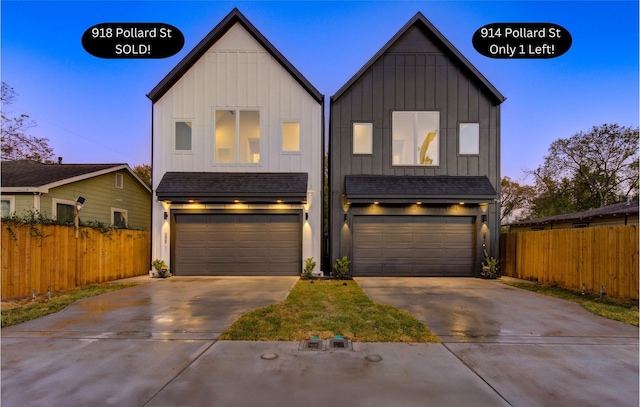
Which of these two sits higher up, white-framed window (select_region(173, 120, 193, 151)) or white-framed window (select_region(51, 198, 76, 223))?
white-framed window (select_region(173, 120, 193, 151))

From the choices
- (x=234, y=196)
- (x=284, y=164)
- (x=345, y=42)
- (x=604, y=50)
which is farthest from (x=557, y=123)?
(x=234, y=196)

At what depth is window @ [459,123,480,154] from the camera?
39.0 feet

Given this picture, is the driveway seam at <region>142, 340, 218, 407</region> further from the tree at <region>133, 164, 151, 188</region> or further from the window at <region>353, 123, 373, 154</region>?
the tree at <region>133, 164, 151, 188</region>

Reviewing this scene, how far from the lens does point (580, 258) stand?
8688mm

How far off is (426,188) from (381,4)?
5670mm

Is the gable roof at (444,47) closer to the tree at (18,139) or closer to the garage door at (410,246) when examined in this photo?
the garage door at (410,246)

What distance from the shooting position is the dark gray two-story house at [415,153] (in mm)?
11633

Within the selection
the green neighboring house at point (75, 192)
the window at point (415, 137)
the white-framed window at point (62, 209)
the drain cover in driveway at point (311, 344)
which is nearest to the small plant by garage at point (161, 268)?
the green neighboring house at point (75, 192)

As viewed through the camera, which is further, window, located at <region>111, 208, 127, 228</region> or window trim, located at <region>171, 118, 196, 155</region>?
window, located at <region>111, 208, 127, 228</region>

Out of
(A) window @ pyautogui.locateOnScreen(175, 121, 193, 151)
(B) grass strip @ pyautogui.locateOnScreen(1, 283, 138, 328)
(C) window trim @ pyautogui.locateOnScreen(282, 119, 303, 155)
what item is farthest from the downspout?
(C) window trim @ pyautogui.locateOnScreen(282, 119, 303, 155)

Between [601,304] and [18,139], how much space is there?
29576mm

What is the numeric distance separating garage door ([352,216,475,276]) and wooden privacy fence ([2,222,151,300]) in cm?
771

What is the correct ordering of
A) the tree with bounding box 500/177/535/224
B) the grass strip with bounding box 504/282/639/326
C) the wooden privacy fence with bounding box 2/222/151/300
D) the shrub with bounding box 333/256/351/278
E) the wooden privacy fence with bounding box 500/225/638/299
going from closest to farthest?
the grass strip with bounding box 504/282/639/326 → the wooden privacy fence with bounding box 2/222/151/300 → the wooden privacy fence with bounding box 500/225/638/299 → the shrub with bounding box 333/256/351/278 → the tree with bounding box 500/177/535/224

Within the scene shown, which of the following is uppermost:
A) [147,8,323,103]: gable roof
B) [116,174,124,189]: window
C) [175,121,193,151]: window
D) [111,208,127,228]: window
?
[147,8,323,103]: gable roof
